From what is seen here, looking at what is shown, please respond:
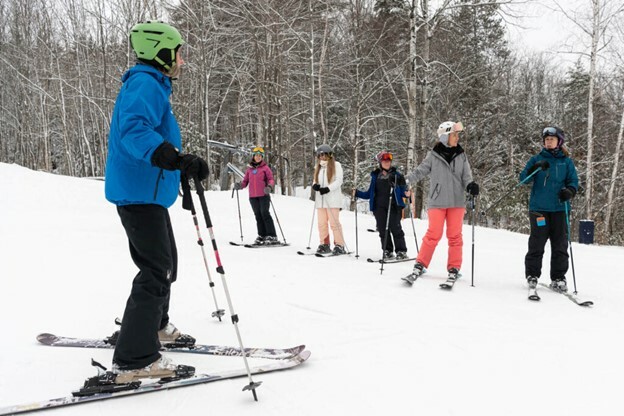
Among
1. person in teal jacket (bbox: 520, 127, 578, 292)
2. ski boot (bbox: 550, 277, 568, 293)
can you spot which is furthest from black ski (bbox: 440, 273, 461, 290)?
ski boot (bbox: 550, 277, 568, 293)

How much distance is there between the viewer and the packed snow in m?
2.61

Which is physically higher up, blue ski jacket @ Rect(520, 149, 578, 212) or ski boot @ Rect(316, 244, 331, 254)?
blue ski jacket @ Rect(520, 149, 578, 212)

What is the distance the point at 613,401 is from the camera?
2646 mm

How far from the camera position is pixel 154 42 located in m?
2.78

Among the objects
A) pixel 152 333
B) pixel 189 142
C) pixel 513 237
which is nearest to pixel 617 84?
pixel 513 237

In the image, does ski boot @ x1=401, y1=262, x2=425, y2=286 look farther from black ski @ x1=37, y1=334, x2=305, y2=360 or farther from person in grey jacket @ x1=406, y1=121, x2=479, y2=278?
black ski @ x1=37, y1=334, x2=305, y2=360

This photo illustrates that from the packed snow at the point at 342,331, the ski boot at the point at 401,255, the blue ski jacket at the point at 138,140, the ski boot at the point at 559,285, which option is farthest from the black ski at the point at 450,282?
the blue ski jacket at the point at 138,140

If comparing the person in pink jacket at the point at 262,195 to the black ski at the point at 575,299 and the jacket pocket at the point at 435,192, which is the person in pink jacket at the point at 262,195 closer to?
the jacket pocket at the point at 435,192

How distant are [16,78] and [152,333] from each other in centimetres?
3353

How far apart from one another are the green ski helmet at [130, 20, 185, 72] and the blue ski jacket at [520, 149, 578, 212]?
14.5 ft

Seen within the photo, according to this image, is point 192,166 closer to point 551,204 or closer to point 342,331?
point 342,331

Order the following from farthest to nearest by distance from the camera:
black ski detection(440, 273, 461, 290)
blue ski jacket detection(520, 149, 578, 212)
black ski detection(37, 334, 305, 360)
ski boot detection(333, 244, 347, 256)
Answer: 1. ski boot detection(333, 244, 347, 256)
2. black ski detection(440, 273, 461, 290)
3. blue ski jacket detection(520, 149, 578, 212)
4. black ski detection(37, 334, 305, 360)

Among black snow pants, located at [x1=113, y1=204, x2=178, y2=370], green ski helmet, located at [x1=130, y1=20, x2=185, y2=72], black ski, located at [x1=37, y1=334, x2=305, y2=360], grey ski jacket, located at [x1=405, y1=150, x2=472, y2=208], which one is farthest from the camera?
grey ski jacket, located at [x1=405, y1=150, x2=472, y2=208]

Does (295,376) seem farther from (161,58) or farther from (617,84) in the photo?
(617,84)
